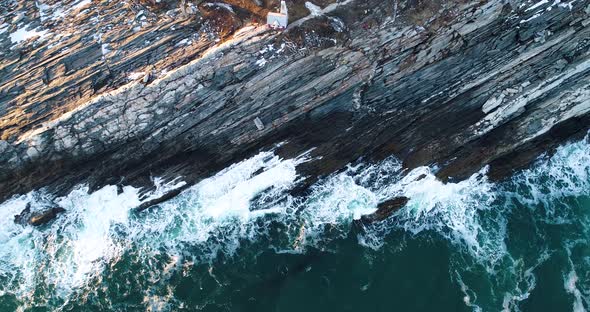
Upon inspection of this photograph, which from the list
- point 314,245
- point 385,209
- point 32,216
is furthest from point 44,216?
point 385,209

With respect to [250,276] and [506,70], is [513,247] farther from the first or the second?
[250,276]

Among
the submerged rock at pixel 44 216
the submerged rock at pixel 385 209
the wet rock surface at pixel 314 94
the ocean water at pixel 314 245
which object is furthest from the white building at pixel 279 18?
the submerged rock at pixel 44 216

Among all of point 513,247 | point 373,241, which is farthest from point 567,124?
point 373,241

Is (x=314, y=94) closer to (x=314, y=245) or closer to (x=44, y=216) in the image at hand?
(x=314, y=245)

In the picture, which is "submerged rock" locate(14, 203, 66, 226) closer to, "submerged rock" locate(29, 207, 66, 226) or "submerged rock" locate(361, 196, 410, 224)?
"submerged rock" locate(29, 207, 66, 226)

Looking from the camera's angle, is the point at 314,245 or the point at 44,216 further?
the point at 44,216

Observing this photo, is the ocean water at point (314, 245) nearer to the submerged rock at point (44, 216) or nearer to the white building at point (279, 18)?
the submerged rock at point (44, 216)
